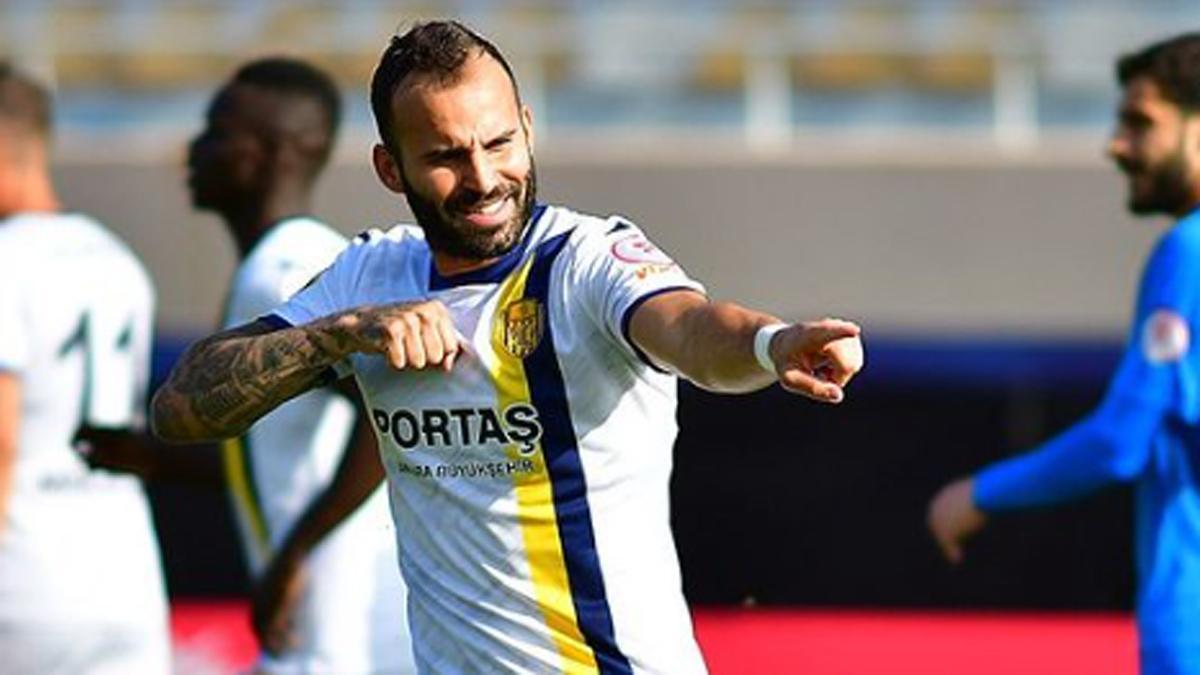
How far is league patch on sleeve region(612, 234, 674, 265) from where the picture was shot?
3.45m

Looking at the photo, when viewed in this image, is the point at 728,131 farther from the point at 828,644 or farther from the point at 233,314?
the point at 233,314

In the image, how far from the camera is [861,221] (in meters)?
14.3

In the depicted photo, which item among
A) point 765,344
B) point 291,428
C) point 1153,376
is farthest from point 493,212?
point 291,428

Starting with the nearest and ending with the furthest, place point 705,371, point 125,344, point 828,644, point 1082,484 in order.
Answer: point 705,371
point 1082,484
point 125,344
point 828,644

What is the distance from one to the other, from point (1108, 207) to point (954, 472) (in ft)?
5.78

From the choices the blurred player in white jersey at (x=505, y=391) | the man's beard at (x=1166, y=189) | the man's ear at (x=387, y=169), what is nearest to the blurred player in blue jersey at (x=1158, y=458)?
the man's beard at (x=1166, y=189)

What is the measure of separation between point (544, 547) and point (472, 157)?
539 millimetres

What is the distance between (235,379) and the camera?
147 inches

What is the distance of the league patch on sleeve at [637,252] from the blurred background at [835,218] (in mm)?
9816

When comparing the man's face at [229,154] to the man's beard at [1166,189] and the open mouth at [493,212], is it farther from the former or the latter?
the open mouth at [493,212]

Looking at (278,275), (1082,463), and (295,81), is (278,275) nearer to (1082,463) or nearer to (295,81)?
(295,81)

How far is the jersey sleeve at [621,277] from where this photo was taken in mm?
3383

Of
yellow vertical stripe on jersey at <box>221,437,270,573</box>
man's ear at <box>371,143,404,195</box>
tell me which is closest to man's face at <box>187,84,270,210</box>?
yellow vertical stripe on jersey at <box>221,437,270,573</box>

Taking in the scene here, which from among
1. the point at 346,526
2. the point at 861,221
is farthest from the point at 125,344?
the point at 861,221
